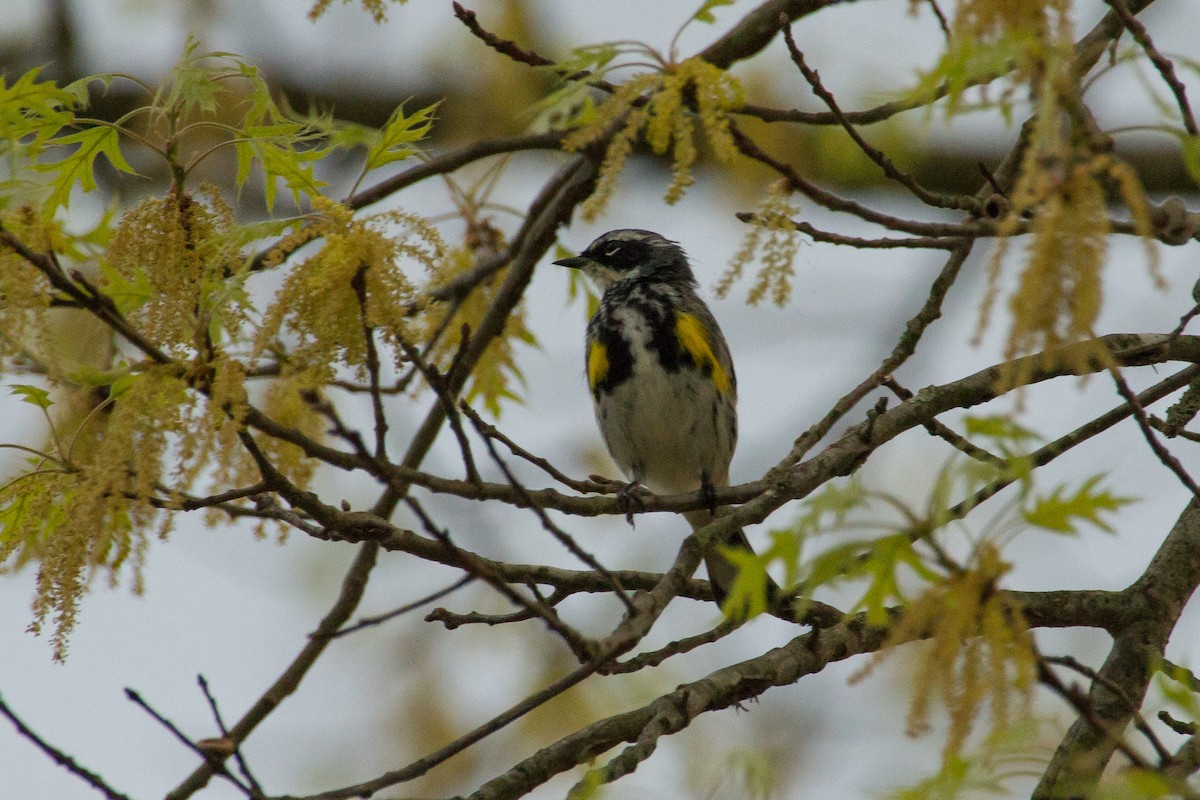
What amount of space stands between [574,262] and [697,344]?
76 centimetres

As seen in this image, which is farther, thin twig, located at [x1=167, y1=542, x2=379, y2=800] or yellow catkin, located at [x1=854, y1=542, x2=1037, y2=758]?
thin twig, located at [x1=167, y1=542, x2=379, y2=800]

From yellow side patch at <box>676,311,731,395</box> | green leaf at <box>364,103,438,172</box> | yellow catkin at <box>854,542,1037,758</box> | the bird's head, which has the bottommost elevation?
yellow catkin at <box>854,542,1037,758</box>

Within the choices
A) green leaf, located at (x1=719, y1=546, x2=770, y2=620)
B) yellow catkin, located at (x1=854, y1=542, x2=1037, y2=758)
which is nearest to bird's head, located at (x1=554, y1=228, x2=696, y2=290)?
green leaf, located at (x1=719, y1=546, x2=770, y2=620)

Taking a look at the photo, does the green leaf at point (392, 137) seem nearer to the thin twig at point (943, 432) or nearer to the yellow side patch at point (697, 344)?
the thin twig at point (943, 432)

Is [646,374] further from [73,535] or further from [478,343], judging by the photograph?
[73,535]

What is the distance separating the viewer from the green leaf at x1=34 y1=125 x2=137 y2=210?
3307 mm

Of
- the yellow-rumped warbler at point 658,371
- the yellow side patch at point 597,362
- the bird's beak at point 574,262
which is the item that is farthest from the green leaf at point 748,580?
the bird's beak at point 574,262

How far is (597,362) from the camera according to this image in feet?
20.0

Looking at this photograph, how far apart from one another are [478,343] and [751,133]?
328 cm

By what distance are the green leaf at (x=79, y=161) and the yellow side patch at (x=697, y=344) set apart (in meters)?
2.98

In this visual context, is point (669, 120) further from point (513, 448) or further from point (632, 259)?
point (632, 259)

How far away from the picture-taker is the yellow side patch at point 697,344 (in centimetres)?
593

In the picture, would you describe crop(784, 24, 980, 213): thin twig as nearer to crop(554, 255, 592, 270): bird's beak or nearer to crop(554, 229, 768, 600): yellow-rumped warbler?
crop(554, 229, 768, 600): yellow-rumped warbler

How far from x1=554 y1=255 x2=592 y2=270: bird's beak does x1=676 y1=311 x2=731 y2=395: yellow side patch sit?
1.84 ft
